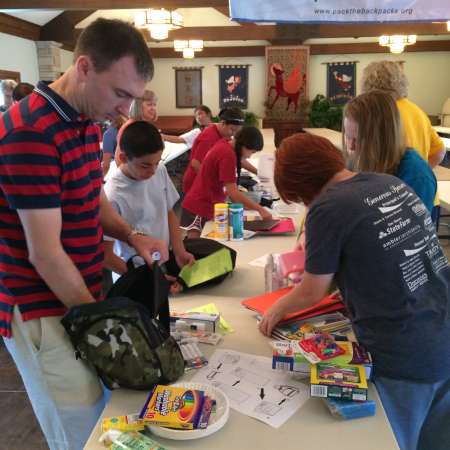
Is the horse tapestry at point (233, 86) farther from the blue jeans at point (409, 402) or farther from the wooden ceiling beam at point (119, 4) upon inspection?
the blue jeans at point (409, 402)

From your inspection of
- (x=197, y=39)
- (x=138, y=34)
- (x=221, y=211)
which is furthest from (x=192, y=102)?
(x=138, y=34)

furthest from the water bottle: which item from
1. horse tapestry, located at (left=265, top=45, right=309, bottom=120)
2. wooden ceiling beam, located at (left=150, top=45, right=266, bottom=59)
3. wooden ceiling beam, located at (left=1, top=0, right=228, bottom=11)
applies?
wooden ceiling beam, located at (left=150, top=45, right=266, bottom=59)

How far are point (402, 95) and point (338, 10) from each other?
524mm

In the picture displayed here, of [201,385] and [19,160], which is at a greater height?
[19,160]

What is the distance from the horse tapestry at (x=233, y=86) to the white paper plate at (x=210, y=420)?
10.4 meters

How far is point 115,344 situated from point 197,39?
9.11 metres

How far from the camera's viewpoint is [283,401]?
46.6 inches

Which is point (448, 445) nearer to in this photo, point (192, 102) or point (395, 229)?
point (395, 229)

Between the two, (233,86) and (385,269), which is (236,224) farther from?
(233,86)

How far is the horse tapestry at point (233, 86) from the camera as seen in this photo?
1106cm

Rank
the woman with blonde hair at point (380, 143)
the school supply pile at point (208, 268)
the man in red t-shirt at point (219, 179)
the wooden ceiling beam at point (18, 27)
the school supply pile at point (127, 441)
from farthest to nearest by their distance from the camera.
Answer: the wooden ceiling beam at point (18, 27) < the man in red t-shirt at point (219, 179) < the school supply pile at point (208, 268) < the woman with blonde hair at point (380, 143) < the school supply pile at point (127, 441)

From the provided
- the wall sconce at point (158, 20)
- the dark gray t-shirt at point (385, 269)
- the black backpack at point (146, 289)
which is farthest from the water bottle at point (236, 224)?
the wall sconce at point (158, 20)

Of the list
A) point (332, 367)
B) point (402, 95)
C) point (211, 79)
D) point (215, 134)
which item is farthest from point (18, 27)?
point (332, 367)

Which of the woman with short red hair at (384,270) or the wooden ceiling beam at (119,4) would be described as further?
the wooden ceiling beam at (119,4)
